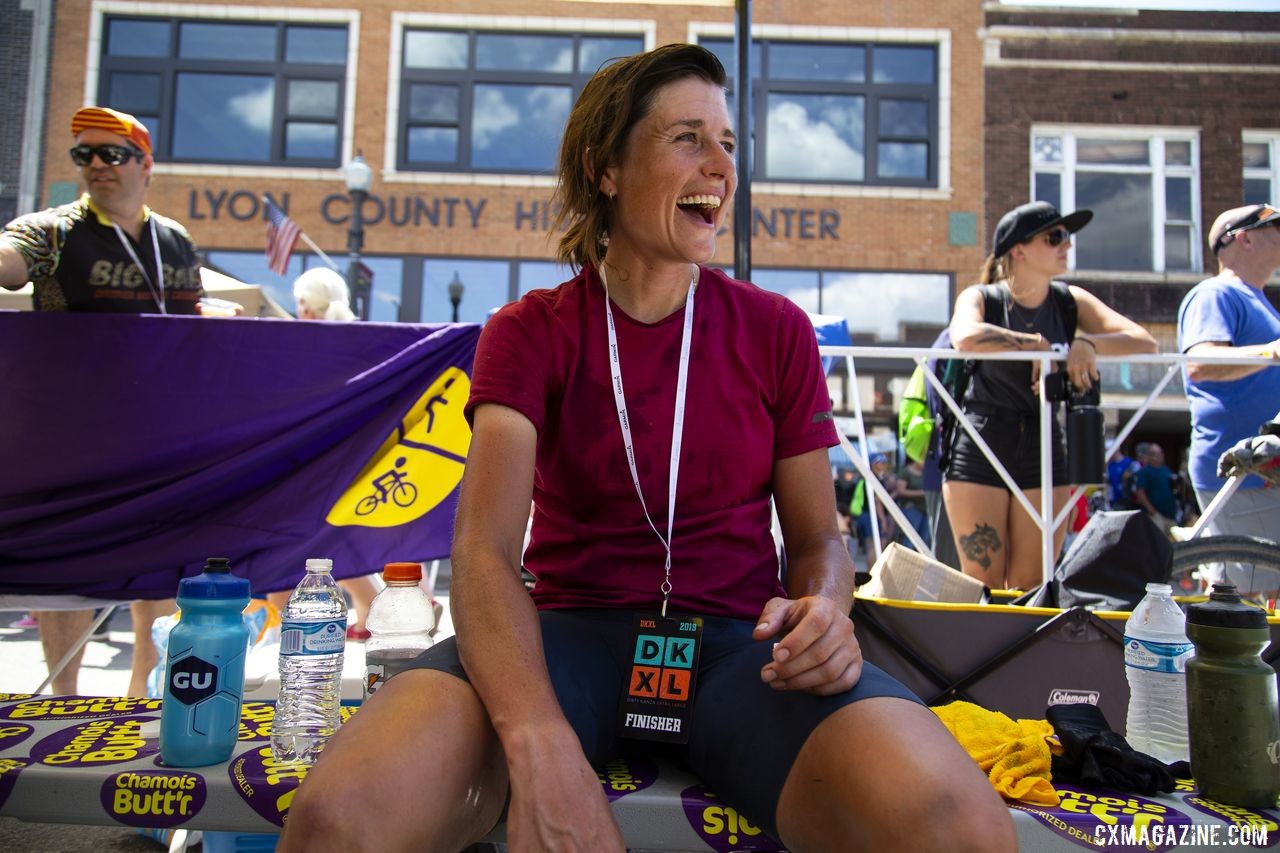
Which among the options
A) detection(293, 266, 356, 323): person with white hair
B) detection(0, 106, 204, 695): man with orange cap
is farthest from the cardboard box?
detection(293, 266, 356, 323): person with white hair

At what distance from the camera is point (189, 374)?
3459 millimetres

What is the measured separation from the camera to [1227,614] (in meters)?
1.70

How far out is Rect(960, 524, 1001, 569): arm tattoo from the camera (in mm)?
3930

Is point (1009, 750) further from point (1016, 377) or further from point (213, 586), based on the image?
point (1016, 377)

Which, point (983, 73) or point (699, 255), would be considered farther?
point (983, 73)

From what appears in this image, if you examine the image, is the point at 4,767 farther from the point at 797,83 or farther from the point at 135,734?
the point at 797,83

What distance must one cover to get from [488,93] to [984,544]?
16.5 meters

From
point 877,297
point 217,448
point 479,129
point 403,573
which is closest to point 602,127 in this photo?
point 403,573

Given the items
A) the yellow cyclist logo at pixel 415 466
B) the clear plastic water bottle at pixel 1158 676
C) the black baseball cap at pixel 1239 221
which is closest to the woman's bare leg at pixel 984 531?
the black baseball cap at pixel 1239 221

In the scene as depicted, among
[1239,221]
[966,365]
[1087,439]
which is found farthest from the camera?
[1239,221]

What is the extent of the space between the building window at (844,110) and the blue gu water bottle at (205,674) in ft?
56.6

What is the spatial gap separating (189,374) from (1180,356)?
13.4 ft

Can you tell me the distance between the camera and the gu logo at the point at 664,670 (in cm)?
157

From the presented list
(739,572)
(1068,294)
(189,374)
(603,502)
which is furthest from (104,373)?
(1068,294)
